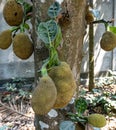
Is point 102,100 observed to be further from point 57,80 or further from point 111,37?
point 57,80

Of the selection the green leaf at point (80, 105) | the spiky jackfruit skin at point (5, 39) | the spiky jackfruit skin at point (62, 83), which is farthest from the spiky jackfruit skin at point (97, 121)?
the spiky jackfruit skin at point (5, 39)

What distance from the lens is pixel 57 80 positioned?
583 millimetres

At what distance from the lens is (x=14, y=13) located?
79 centimetres

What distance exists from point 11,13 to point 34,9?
0.08 meters

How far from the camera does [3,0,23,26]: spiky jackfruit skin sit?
793mm

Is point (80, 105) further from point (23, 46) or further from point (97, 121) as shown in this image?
point (23, 46)

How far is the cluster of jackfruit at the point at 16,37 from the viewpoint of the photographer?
0.74 m

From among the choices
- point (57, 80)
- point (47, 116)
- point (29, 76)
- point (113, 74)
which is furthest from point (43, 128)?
point (113, 74)

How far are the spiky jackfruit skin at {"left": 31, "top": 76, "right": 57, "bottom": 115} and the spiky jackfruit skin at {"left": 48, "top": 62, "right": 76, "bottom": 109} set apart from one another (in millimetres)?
36

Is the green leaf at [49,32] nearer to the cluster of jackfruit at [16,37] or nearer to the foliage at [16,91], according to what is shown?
the cluster of jackfruit at [16,37]

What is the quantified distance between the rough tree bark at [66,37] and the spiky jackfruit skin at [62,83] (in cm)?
14

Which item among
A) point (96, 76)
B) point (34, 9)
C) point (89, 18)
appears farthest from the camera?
point (96, 76)

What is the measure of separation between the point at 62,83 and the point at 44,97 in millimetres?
64

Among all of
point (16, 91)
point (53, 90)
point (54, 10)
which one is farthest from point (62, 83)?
point (16, 91)
